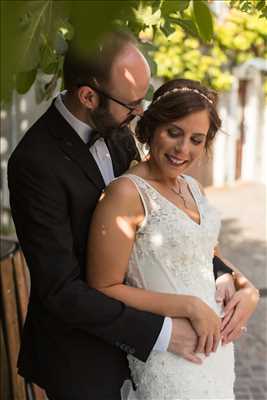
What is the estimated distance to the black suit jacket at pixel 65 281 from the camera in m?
1.69

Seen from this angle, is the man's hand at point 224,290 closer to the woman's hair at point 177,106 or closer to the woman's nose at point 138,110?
the woman's hair at point 177,106

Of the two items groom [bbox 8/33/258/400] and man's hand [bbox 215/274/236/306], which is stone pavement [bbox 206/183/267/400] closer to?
man's hand [bbox 215/274/236/306]

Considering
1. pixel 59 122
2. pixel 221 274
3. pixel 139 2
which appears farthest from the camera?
pixel 221 274

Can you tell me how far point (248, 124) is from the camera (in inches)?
547

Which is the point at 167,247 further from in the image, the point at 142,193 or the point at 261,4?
the point at 261,4

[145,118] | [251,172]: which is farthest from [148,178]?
[251,172]

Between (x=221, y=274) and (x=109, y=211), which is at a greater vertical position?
(x=109, y=211)

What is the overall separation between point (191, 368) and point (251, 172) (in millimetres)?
12299

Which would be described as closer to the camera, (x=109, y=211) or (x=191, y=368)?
(x=109, y=211)

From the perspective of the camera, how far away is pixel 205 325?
5.98 feet

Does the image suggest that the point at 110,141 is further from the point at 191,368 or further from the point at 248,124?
the point at 248,124

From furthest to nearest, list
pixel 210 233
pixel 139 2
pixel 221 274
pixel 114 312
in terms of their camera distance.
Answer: pixel 221 274
pixel 210 233
pixel 114 312
pixel 139 2

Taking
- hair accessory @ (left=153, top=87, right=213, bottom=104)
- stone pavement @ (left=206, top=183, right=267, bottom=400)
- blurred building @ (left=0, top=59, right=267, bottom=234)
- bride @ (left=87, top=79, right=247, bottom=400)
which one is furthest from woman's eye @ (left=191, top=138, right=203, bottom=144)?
blurred building @ (left=0, top=59, right=267, bottom=234)

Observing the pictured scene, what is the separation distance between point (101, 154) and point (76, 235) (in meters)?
0.32
